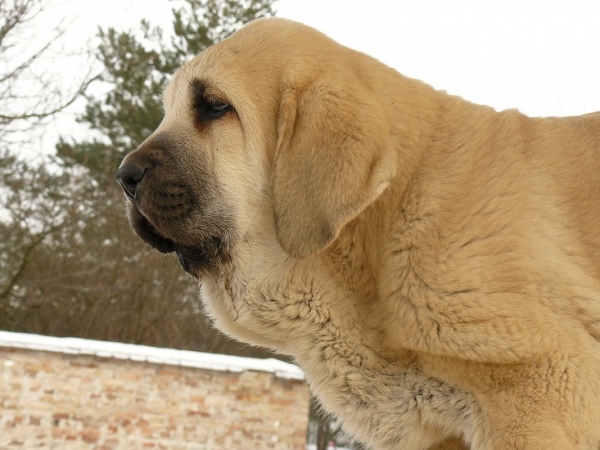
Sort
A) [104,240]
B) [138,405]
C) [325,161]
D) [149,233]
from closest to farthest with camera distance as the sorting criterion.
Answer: [325,161]
[149,233]
[138,405]
[104,240]

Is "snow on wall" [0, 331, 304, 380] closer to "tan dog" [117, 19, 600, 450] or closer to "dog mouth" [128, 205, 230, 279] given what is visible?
"dog mouth" [128, 205, 230, 279]

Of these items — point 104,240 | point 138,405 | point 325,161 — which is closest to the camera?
point 325,161

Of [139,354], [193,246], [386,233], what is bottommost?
[139,354]

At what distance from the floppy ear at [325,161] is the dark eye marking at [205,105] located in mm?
278

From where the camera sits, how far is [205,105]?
3.25 m

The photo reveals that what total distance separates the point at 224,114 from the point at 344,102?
1.85ft

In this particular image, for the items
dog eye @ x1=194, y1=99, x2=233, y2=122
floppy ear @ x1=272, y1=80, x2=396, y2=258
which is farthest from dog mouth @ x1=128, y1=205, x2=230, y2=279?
dog eye @ x1=194, y1=99, x2=233, y2=122

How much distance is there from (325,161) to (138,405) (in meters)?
9.51

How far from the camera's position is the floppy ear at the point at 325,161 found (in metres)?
2.76

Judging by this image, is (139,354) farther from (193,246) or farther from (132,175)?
(132,175)

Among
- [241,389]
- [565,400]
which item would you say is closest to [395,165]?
[565,400]

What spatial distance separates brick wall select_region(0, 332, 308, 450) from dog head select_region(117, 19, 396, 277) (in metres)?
8.71

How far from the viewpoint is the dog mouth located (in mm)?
3189

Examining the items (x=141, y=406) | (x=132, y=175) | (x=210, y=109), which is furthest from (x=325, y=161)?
(x=141, y=406)
